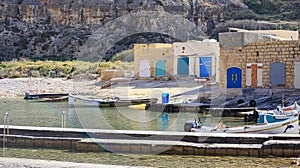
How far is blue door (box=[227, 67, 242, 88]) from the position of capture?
2753cm

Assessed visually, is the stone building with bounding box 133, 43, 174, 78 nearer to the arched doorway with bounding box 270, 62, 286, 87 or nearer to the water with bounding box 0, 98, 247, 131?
the water with bounding box 0, 98, 247, 131

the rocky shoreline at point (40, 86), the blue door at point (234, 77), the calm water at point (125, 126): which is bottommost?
the calm water at point (125, 126)

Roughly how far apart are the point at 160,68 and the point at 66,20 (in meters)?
37.4

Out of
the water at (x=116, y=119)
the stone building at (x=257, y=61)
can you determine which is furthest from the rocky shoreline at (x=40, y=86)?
the stone building at (x=257, y=61)

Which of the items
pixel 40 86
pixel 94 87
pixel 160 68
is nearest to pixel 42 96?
A: pixel 94 87

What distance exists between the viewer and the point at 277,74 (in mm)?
26141

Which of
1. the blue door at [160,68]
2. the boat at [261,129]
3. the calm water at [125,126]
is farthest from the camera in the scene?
the blue door at [160,68]

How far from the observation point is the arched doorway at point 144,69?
4269cm

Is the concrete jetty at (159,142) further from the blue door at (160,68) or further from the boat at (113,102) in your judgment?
the blue door at (160,68)

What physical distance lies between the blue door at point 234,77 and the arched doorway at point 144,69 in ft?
50.4

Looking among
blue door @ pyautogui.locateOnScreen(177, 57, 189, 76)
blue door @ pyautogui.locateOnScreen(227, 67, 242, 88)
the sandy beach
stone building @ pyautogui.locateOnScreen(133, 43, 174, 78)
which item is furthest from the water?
stone building @ pyautogui.locateOnScreen(133, 43, 174, 78)

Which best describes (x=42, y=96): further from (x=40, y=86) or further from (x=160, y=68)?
(x=160, y=68)

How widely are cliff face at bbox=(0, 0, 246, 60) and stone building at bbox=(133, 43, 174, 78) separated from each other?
27.2 m

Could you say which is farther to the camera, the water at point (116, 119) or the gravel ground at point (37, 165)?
the water at point (116, 119)
